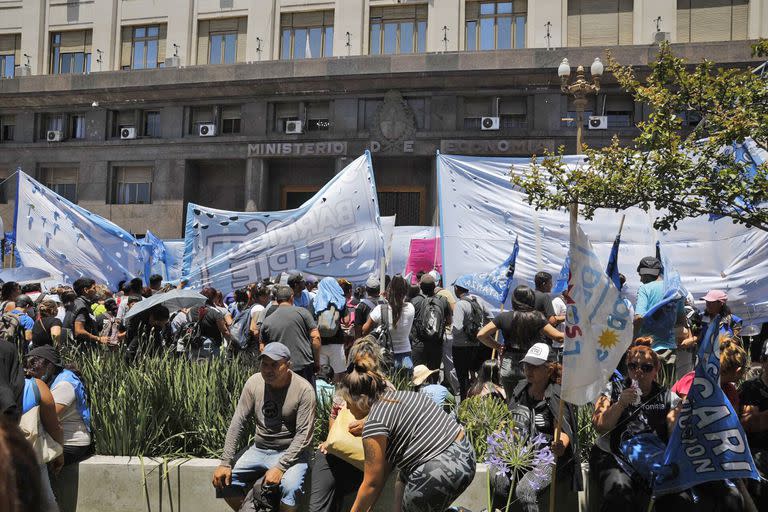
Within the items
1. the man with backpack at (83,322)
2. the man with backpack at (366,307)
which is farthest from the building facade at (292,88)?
the man with backpack at (83,322)

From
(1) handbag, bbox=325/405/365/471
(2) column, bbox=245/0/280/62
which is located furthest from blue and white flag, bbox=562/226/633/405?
(2) column, bbox=245/0/280/62

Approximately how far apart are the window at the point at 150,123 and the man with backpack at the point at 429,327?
25.6 meters

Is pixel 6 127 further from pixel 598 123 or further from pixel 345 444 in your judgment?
pixel 345 444

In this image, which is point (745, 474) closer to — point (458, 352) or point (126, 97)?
point (458, 352)

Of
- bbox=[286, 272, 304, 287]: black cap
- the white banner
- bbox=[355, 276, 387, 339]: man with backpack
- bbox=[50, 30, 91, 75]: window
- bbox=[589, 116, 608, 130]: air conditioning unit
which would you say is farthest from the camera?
bbox=[50, 30, 91, 75]: window

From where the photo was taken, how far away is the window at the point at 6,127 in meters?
33.8

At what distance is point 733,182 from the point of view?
5.95 metres

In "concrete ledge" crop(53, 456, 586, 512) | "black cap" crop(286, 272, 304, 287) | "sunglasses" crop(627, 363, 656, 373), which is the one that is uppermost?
"black cap" crop(286, 272, 304, 287)

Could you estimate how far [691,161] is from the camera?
6.16 m

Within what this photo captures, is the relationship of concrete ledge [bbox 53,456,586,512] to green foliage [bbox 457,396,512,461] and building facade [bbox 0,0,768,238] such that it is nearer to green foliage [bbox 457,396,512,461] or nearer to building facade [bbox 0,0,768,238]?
green foliage [bbox 457,396,512,461]

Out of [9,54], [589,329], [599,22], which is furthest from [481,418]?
[9,54]

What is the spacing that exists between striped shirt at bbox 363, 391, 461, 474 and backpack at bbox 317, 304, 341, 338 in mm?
4224

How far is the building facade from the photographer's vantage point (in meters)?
26.7

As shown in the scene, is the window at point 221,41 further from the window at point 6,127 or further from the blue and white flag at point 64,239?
the blue and white flag at point 64,239
